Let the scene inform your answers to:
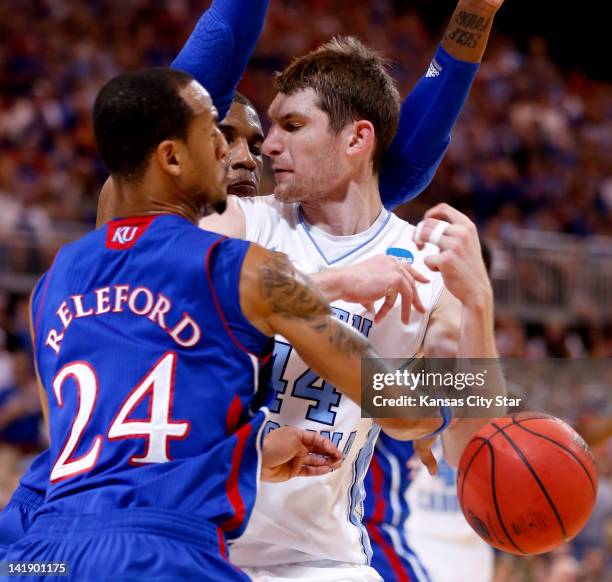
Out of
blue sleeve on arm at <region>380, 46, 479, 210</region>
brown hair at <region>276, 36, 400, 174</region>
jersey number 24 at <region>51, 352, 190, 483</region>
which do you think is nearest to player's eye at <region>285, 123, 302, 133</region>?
brown hair at <region>276, 36, 400, 174</region>

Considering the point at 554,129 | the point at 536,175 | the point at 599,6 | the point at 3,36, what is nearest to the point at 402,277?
the point at 3,36

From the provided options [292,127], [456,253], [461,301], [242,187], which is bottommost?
[461,301]

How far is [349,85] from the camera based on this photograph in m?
3.84

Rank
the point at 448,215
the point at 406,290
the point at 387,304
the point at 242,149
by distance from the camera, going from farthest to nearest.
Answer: the point at 242,149 → the point at 448,215 → the point at 387,304 → the point at 406,290

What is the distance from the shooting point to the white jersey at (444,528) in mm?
5730

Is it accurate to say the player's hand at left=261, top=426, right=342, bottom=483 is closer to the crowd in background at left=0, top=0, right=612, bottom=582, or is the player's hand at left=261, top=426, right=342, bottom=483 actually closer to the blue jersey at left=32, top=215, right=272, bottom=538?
the blue jersey at left=32, top=215, right=272, bottom=538

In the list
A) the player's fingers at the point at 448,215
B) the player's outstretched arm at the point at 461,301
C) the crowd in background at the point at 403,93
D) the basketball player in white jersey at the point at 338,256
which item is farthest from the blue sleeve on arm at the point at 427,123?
the crowd in background at the point at 403,93

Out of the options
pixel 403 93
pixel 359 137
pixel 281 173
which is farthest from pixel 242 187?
pixel 403 93

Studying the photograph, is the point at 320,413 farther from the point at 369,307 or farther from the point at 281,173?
the point at 281,173

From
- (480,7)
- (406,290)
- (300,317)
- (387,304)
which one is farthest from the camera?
(480,7)

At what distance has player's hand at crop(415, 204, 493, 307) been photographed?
3299 millimetres

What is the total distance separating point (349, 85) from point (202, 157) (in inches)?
49.5

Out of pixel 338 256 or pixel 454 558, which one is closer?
pixel 338 256

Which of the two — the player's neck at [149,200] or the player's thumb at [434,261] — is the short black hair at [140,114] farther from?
the player's thumb at [434,261]
